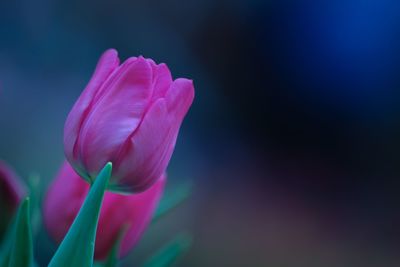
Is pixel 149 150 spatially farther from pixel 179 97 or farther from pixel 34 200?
pixel 34 200

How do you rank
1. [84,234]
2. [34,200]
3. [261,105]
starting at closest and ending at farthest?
[84,234]
[34,200]
[261,105]

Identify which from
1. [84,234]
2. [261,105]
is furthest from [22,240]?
[261,105]

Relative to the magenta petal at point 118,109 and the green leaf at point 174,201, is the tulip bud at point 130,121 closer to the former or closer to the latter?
the magenta petal at point 118,109

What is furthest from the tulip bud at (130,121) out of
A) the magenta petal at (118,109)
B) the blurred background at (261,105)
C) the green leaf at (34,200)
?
the blurred background at (261,105)

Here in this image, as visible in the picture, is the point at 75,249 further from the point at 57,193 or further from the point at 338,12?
the point at 338,12

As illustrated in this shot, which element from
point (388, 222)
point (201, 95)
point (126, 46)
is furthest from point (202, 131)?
point (388, 222)

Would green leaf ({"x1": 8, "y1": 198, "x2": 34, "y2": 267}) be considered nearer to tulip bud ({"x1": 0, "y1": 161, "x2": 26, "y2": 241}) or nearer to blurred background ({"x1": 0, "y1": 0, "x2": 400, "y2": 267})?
tulip bud ({"x1": 0, "y1": 161, "x2": 26, "y2": 241})
